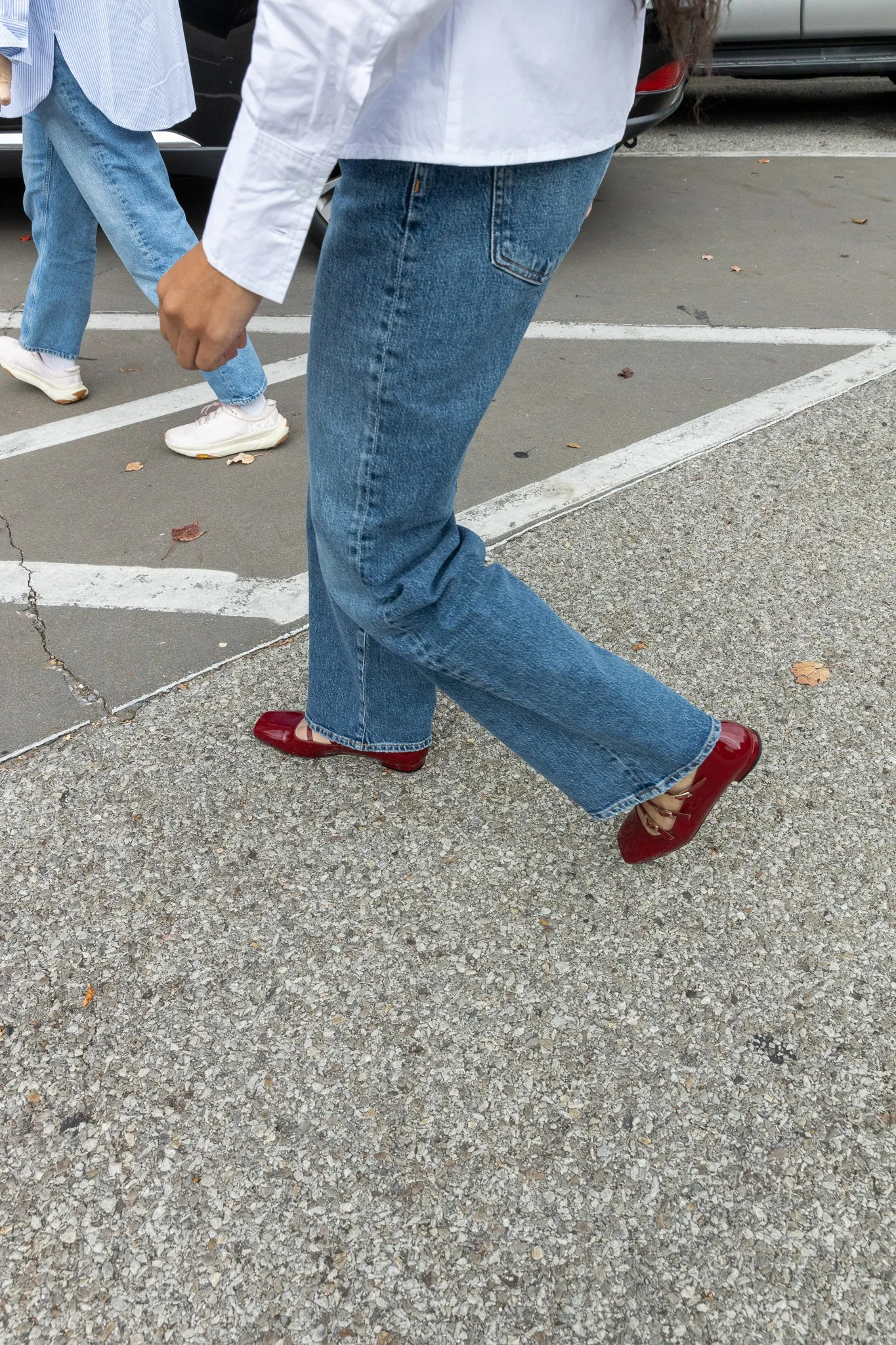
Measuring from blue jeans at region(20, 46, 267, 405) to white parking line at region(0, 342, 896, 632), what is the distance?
844 millimetres

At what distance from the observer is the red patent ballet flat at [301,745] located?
7.67 feet

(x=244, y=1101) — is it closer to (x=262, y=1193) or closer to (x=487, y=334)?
(x=262, y=1193)

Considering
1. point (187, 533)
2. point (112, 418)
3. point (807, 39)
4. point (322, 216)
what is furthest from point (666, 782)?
point (807, 39)

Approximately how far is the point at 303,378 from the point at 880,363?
2224mm

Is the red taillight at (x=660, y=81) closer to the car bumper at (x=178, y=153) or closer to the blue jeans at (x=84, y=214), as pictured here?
the car bumper at (x=178, y=153)

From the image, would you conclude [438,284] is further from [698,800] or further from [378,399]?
[698,800]

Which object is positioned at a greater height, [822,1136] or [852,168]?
[852,168]

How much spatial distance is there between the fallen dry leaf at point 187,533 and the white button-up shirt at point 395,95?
1987 mm

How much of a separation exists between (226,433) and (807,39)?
560 centimetres

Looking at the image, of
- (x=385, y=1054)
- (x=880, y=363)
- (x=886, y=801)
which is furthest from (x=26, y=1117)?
(x=880, y=363)

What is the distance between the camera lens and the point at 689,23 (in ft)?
4.47

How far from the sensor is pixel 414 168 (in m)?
1.34

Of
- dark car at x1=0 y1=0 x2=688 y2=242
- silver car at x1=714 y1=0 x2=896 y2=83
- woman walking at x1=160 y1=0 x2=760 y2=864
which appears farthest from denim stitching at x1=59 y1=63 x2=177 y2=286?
silver car at x1=714 y1=0 x2=896 y2=83

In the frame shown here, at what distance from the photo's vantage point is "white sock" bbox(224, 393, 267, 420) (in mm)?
3641
